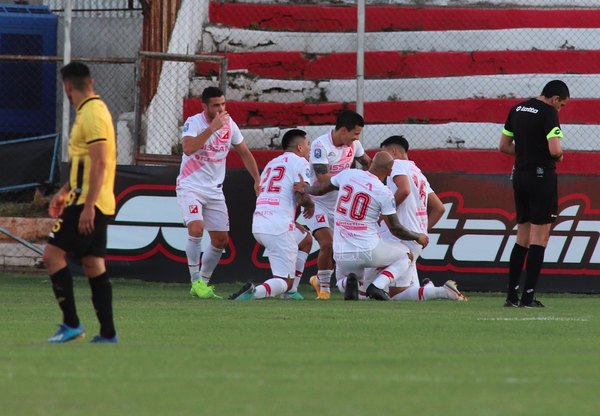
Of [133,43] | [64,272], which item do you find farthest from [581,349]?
[133,43]

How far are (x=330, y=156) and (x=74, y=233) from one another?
21.6 ft

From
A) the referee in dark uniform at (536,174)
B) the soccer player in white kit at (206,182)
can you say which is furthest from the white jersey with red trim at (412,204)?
the referee in dark uniform at (536,174)

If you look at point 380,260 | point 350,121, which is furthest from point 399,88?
point 380,260

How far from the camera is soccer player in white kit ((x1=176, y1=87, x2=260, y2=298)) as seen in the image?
14.2 metres

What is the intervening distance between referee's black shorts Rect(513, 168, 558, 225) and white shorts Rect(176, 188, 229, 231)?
3.36 meters

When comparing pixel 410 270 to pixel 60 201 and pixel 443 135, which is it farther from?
pixel 60 201

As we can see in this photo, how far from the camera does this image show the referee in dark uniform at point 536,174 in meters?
12.6

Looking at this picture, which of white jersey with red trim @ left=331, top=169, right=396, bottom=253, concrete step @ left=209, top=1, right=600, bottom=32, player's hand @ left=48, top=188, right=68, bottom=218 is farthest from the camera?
concrete step @ left=209, top=1, right=600, bottom=32

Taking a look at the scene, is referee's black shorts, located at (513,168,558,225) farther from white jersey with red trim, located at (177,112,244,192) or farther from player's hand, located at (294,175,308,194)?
white jersey with red trim, located at (177,112,244,192)

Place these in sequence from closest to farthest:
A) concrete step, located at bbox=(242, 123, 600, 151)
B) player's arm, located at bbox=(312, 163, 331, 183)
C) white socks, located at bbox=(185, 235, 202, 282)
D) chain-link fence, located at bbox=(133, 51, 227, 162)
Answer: player's arm, located at bbox=(312, 163, 331, 183)
white socks, located at bbox=(185, 235, 202, 282)
chain-link fence, located at bbox=(133, 51, 227, 162)
concrete step, located at bbox=(242, 123, 600, 151)

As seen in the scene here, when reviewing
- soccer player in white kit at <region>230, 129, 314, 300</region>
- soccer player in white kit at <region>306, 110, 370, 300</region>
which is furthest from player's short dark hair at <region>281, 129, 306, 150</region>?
soccer player in white kit at <region>306, 110, 370, 300</region>

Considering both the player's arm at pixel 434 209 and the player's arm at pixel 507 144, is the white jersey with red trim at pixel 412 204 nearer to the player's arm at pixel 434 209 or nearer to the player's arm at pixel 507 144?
the player's arm at pixel 434 209

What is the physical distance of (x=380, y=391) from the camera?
627 centimetres

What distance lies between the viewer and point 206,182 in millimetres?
14453
